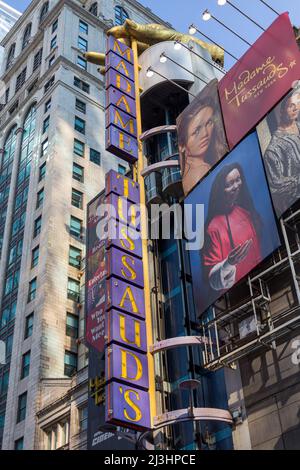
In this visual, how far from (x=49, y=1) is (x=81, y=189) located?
1621 inches

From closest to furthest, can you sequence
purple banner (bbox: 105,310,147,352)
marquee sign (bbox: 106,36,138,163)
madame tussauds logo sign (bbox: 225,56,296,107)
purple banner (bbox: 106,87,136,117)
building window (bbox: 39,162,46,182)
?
purple banner (bbox: 105,310,147,352)
madame tussauds logo sign (bbox: 225,56,296,107)
marquee sign (bbox: 106,36,138,163)
purple banner (bbox: 106,87,136,117)
building window (bbox: 39,162,46,182)

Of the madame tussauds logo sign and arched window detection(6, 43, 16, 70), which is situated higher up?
arched window detection(6, 43, 16, 70)

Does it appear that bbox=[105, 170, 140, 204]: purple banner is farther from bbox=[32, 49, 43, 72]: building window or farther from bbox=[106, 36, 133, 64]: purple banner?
bbox=[32, 49, 43, 72]: building window

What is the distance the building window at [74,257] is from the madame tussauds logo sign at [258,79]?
1119 inches

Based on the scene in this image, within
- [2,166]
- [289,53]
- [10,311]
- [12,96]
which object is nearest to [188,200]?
[289,53]

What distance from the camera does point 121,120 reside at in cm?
3850

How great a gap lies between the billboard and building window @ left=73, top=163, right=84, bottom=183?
33.0 metres

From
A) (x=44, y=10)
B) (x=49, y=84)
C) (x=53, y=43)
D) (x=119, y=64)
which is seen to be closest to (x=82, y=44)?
(x=53, y=43)

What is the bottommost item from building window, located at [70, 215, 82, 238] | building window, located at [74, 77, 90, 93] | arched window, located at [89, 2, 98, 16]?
building window, located at [70, 215, 82, 238]

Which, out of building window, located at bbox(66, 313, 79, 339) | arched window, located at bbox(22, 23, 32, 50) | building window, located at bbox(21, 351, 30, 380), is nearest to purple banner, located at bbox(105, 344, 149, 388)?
building window, located at bbox(21, 351, 30, 380)

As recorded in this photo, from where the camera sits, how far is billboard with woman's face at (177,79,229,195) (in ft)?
119

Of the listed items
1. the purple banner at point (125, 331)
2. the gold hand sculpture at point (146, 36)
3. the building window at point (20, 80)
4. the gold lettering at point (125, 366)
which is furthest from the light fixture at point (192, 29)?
the building window at point (20, 80)

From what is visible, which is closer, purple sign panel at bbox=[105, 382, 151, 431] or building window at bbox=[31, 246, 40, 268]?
purple sign panel at bbox=[105, 382, 151, 431]

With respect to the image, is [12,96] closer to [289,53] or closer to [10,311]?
[10,311]
